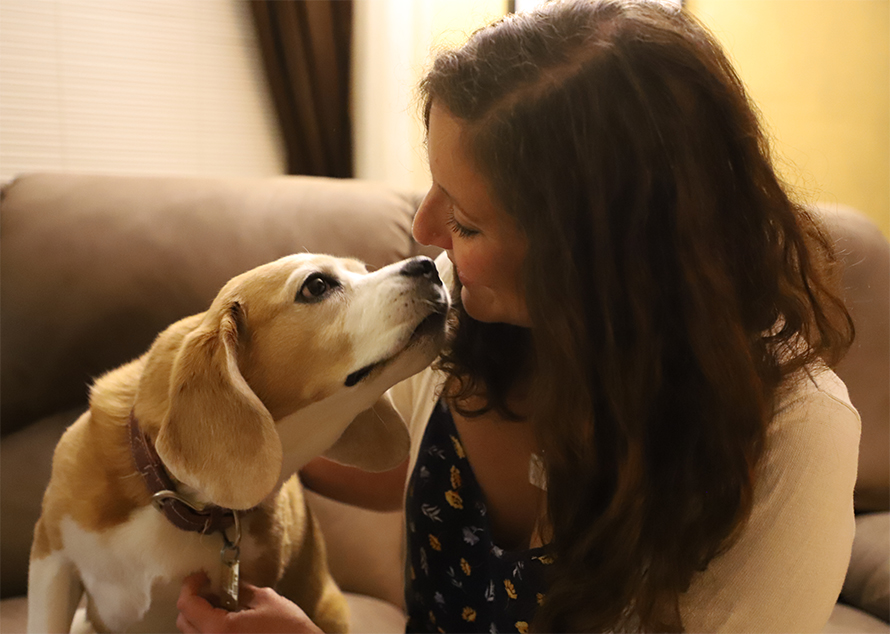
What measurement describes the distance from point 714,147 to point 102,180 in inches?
51.0

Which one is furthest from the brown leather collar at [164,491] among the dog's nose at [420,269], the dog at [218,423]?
the dog's nose at [420,269]

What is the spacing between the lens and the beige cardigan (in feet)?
2.56

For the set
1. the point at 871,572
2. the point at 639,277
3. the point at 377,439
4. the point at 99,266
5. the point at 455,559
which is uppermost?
the point at 639,277

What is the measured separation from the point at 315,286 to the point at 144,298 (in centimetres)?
60

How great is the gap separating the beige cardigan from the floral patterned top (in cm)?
22

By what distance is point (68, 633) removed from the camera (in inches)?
38.3

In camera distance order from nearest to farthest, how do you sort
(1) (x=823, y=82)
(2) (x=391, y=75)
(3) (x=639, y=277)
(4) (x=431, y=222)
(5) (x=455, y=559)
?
(3) (x=639, y=277)
(4) (x=431, y=222)
(5) (x=455, y=559)
(1) (x=823, y=82)
(2) (x=391, y=75)

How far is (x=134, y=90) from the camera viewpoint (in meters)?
2.52

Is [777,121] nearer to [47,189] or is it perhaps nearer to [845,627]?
[845,627]

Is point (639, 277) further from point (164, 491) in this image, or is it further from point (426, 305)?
point (164, 491)

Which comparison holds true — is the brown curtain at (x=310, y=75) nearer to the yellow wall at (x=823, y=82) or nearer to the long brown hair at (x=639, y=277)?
the yellow wall at (x=823, y=82)

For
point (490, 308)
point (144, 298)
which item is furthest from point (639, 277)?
point (144, 298)

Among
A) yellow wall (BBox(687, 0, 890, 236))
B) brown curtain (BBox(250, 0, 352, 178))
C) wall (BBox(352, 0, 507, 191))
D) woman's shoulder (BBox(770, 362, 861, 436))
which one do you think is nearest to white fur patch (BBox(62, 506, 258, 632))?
woman's shoulder (BBox(770, 362, 861, 436))

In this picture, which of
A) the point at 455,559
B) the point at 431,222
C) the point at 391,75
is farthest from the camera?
the point at 391,75
